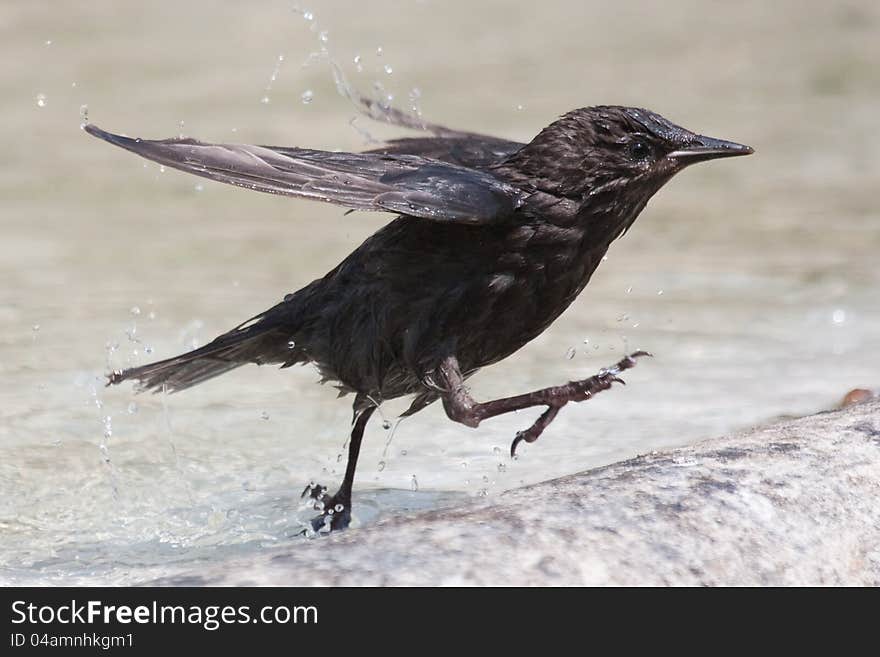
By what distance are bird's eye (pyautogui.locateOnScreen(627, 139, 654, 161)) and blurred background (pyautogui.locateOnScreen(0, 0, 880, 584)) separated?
4.25 ft

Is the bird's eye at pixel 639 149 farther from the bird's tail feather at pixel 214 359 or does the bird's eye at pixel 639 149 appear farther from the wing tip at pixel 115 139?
the wing tip at pixel 115 139

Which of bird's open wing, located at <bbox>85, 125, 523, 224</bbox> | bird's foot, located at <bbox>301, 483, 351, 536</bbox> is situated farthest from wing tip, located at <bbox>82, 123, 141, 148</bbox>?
bird's foot, located at <bbox>301, 483, 351, 536</bbox>

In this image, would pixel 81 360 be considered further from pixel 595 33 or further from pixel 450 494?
pixel 595 33

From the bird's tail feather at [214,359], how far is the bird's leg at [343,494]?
35 cm

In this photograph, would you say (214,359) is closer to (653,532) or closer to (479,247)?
(479,247)

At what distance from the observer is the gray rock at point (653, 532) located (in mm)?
3658

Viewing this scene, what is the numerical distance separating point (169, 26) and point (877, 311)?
882 centimetres

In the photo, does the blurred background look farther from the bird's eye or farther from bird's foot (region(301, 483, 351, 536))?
the bird's eye

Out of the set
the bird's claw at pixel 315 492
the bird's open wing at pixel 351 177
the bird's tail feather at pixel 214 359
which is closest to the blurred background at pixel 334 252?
Result: the bird's claw at pixel 315 492

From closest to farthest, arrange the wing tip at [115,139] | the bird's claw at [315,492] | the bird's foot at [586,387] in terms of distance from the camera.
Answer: the wing tip at [115,139]
the bird's foot at [586,387]
the bird's claw at [315,492]

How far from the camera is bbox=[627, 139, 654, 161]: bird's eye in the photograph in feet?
16.4

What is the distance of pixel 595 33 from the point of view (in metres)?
14.5

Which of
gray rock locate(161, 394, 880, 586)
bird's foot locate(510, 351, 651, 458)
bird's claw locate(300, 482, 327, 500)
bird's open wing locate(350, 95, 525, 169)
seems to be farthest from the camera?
bird's open wing locate(350, 95, 525, 169)
